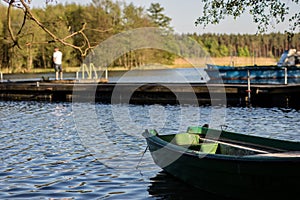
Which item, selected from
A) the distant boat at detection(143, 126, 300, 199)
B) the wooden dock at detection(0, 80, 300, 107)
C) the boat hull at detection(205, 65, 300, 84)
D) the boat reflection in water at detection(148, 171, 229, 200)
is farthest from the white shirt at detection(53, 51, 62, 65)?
the boat reflection in water at detection(148, 171, 229, 200)

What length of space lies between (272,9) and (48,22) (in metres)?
7.98

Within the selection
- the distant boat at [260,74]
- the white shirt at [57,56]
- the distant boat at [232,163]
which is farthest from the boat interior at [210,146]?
the distant boat at [260,74]

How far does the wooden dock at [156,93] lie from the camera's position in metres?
26.2

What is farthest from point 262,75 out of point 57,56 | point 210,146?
point 210,146

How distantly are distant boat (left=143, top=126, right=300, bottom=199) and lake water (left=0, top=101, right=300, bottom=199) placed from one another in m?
0.46

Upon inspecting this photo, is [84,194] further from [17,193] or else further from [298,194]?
[298,194]

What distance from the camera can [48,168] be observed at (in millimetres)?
12148

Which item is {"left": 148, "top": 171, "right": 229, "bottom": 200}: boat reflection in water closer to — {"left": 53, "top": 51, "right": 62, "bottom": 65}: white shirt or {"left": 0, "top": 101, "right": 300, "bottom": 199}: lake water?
{"left": 0, "top": 101, "right": 300, "bottom": 199}: lake water

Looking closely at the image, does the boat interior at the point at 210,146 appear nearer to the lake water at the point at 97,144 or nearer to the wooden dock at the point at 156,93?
the lake water at the point at 97,144

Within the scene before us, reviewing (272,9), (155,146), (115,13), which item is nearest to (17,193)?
(155,146)

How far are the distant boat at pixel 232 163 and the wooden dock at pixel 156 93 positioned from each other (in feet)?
49.3

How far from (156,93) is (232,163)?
20242 millimetres

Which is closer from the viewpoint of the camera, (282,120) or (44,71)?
(282,120)

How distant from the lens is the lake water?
33.9 ft
